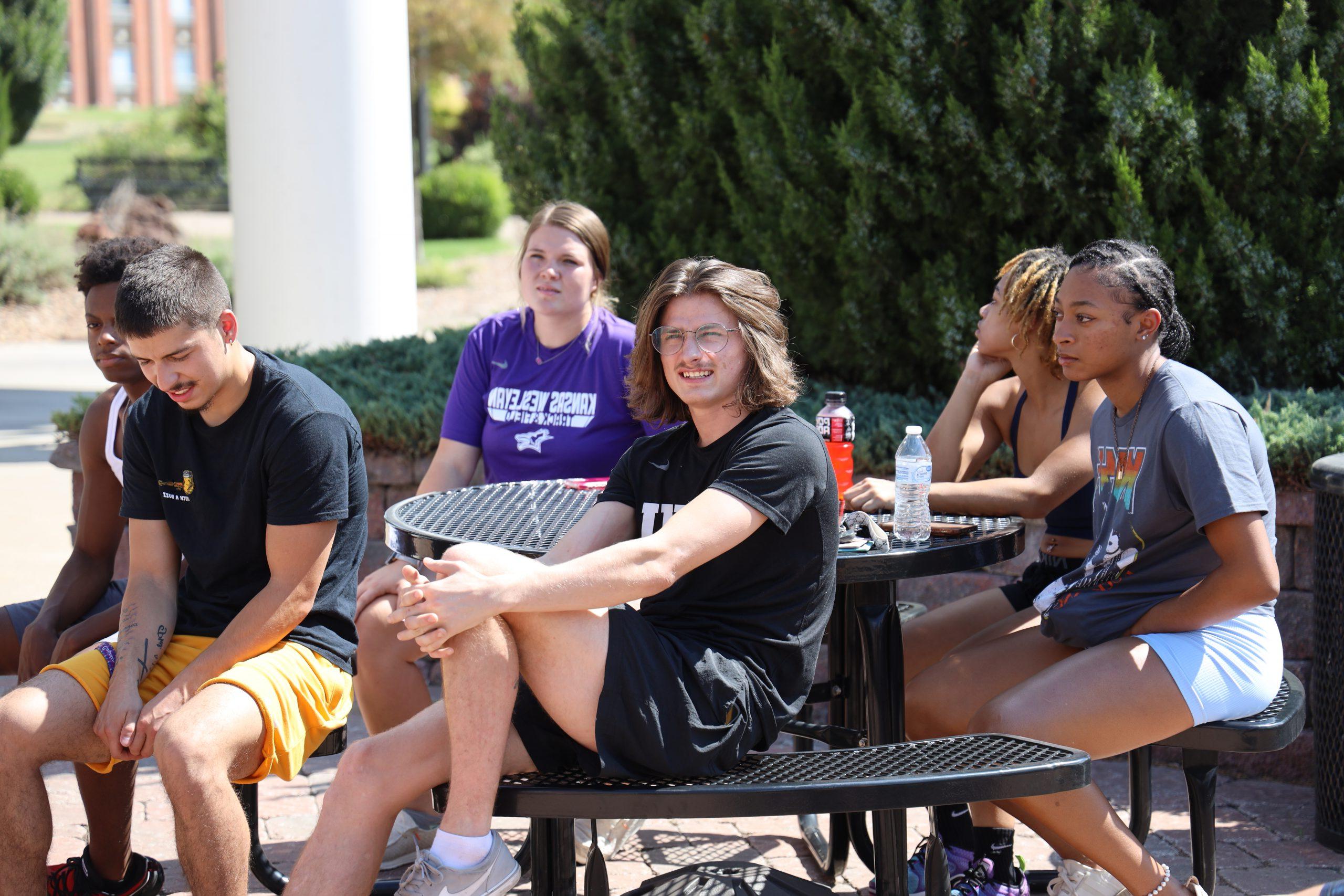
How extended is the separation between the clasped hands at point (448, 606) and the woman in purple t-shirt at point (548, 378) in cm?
161

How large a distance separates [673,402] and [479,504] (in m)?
0.97

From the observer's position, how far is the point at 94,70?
7206cm

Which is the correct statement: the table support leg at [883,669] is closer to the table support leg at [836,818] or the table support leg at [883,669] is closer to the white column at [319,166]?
the table support leg at [836,818]

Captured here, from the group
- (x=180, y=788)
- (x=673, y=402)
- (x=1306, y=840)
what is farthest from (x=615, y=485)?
(x=1306, y=840)

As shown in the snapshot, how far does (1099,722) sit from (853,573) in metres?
0.60

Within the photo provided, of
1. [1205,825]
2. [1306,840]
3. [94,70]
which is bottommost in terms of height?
[1306,840]

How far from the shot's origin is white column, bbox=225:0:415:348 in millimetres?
6250

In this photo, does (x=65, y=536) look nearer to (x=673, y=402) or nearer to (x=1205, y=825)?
(x=673, y=402)

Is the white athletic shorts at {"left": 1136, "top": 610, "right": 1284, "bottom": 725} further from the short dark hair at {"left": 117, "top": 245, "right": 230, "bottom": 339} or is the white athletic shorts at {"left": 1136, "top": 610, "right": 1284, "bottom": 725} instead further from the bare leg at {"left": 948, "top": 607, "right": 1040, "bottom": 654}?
the short dark hair at {"left": 117, "top": 245, "right": 230, "bottom": 339}

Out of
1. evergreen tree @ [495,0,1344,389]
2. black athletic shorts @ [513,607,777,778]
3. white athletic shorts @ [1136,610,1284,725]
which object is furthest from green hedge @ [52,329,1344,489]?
black athletic shorts @ [513,607,777,778]

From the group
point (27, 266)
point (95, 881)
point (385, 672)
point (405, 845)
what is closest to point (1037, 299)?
point (385, 672)

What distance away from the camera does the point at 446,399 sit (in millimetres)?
5324

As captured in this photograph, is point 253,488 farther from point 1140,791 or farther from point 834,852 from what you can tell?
point 1140,791

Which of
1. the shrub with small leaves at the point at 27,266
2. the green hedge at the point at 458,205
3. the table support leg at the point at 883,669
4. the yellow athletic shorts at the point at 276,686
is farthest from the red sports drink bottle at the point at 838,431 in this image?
the green hedge at the point at 458,205
